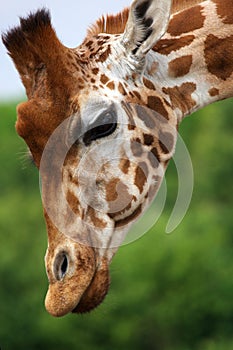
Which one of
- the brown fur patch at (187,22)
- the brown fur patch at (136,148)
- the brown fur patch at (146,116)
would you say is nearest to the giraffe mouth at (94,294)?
the brown fur patch at (136,148)

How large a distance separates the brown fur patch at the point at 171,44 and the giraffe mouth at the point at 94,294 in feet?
5.67

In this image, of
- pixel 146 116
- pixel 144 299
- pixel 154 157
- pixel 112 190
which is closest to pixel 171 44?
pixel 146 116

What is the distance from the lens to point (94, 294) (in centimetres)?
843

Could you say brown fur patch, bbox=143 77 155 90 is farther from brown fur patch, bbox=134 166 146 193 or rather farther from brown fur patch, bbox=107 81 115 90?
brown fur patch, bbox=134 166 146 193

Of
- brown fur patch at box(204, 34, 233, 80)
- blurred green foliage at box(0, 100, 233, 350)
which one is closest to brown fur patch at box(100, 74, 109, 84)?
brown fur patch at box(204, 34, 233, 80)

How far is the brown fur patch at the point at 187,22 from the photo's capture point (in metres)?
9.10

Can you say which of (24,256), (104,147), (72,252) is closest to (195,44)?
(104,147)

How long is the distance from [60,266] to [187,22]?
218 cm

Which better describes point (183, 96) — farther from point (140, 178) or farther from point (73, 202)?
point (73, 202)

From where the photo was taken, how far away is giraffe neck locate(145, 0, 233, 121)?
899cm

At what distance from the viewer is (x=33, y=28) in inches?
341

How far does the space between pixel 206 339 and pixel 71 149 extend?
4306 centimetres

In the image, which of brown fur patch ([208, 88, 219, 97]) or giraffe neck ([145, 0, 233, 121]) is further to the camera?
brown fur patch ([208, 88, 219, 97])

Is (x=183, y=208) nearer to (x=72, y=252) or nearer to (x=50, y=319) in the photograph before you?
(x=72, y=252)
